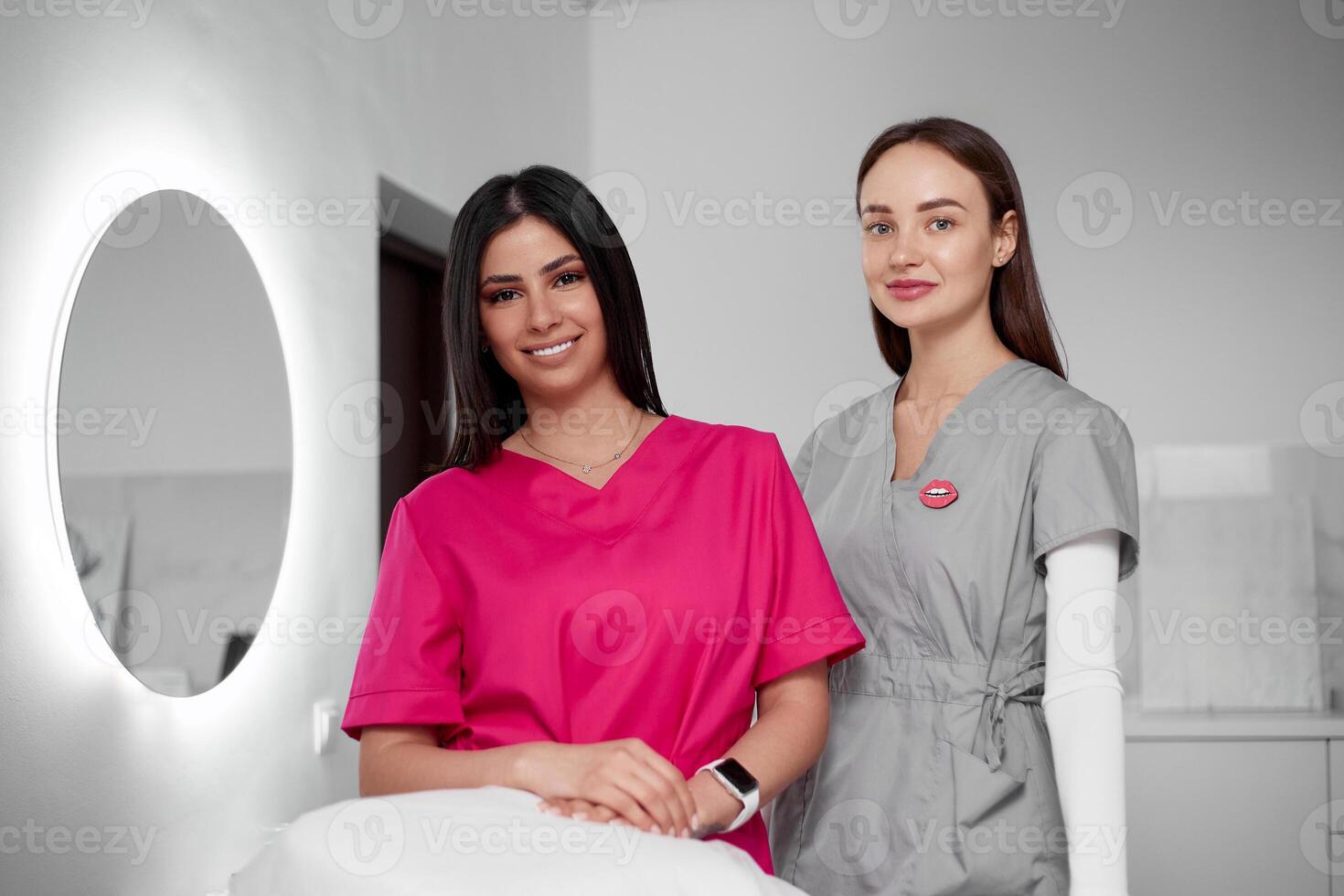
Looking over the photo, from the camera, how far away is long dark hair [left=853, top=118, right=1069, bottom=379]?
4.78 ft

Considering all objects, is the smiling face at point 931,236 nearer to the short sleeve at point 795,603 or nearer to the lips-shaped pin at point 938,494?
the lips-shaped pin at point 938,494

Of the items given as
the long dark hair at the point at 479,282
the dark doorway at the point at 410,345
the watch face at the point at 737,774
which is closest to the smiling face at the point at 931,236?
the long dark hair at the point at 479,282

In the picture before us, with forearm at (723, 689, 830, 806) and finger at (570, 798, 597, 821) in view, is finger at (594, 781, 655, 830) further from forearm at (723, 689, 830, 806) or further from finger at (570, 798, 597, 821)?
forearm at (723, 689, 830, 806)

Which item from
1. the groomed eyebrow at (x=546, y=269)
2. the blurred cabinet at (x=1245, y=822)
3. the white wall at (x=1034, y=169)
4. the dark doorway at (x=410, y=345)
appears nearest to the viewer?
the groomed eyebrow at (x=546, y=269)

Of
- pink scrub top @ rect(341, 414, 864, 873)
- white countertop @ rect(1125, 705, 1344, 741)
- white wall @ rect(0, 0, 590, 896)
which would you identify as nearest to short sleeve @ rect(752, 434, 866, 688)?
pink scrub top @ rect(341, 414, 864, 873)

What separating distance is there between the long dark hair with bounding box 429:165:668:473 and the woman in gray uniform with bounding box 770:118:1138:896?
0.37 metres

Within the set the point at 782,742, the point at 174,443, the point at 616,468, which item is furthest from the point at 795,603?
the point at 174,443

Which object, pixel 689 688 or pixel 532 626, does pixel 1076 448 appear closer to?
pixel 689 688

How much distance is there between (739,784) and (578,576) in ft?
0.87

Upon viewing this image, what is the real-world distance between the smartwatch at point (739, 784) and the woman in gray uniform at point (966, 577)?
0.98 ft

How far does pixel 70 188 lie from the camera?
153 centimetres

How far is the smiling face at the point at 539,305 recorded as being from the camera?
1.26m

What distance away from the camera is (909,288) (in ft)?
4.81

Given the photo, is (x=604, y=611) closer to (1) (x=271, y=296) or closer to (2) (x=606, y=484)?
(2) (x=606, y=484)
